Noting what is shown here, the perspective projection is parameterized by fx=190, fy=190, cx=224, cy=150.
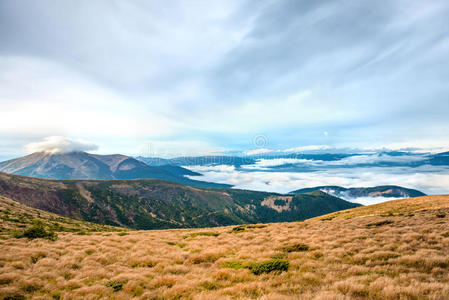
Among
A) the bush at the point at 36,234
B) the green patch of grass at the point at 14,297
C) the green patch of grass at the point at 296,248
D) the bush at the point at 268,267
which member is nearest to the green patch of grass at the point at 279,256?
the green patch of grass at the point at 296,248

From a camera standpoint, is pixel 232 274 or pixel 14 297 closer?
pixel 14 297

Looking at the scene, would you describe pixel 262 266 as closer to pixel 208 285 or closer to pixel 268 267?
pixel 268 267

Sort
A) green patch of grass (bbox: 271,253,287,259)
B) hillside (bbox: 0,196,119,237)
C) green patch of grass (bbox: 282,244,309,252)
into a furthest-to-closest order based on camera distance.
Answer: hillside (bbox: 0,196,119,237), green patch of grass (bbox: 282,244,309,252), green patch of grass (bbox: 271,253,287,259)

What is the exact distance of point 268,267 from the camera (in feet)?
31.7

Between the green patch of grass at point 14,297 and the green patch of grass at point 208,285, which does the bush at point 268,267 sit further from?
the green patch of grass at point 14,297

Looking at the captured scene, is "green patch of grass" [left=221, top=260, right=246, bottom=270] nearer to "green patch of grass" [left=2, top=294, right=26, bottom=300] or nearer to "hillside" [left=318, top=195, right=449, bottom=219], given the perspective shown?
"green patch of grass" [left=2, top=294, right=26, bottom=300]

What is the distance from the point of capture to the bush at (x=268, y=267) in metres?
9.49

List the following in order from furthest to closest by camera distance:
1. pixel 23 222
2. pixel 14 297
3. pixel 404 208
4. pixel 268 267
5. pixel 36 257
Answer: pixel 404 208 → pixel 23 222 → pixel 36 257 → pixel 268 267 → pixel 14 297

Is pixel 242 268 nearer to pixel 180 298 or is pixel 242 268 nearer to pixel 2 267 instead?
pixel 180 298

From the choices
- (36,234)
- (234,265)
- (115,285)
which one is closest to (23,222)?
(36,234)

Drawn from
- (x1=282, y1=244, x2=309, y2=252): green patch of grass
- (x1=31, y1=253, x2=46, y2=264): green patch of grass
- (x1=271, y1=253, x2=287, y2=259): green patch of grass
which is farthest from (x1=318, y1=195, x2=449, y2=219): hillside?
(x1=31, y1=253, x2=46, y2=264): green patch of grass

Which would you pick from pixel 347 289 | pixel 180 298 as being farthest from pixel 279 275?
pixel 180 298

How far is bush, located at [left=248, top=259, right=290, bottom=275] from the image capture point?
31.1 ft

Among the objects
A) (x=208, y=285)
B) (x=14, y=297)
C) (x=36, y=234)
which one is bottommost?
(x=36, y=234)
